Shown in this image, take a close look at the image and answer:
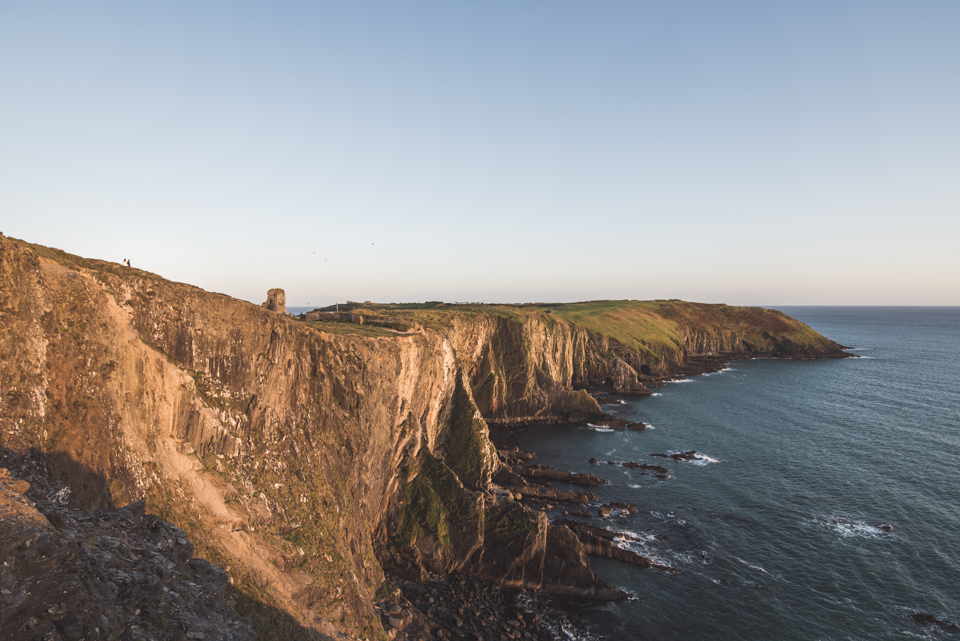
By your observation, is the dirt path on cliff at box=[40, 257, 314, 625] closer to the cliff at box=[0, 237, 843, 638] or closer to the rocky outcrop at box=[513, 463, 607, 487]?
the cliff at box=[0, 237, 843, 638]

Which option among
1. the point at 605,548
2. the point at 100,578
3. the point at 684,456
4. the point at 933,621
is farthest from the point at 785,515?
the point at 100,578

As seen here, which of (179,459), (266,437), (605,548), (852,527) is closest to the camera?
(179,459)

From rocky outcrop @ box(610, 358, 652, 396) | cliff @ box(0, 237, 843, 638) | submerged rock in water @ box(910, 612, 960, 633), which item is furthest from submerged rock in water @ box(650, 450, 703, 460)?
rocky outcrop @ box(610, 358, 652, 396)

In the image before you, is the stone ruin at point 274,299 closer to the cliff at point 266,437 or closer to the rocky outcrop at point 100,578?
the cliff at point 266,437

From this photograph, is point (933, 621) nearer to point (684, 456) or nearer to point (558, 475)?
point (684, 456)

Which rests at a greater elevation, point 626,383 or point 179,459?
point 179,459

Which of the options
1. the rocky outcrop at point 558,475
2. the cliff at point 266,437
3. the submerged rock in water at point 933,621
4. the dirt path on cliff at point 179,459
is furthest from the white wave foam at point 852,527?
the dirt path on cliff at point 179,459

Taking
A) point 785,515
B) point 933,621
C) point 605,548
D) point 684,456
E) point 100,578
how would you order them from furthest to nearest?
point 684,456
point 785,515
point 605,548
point 933,621
point 100,578
